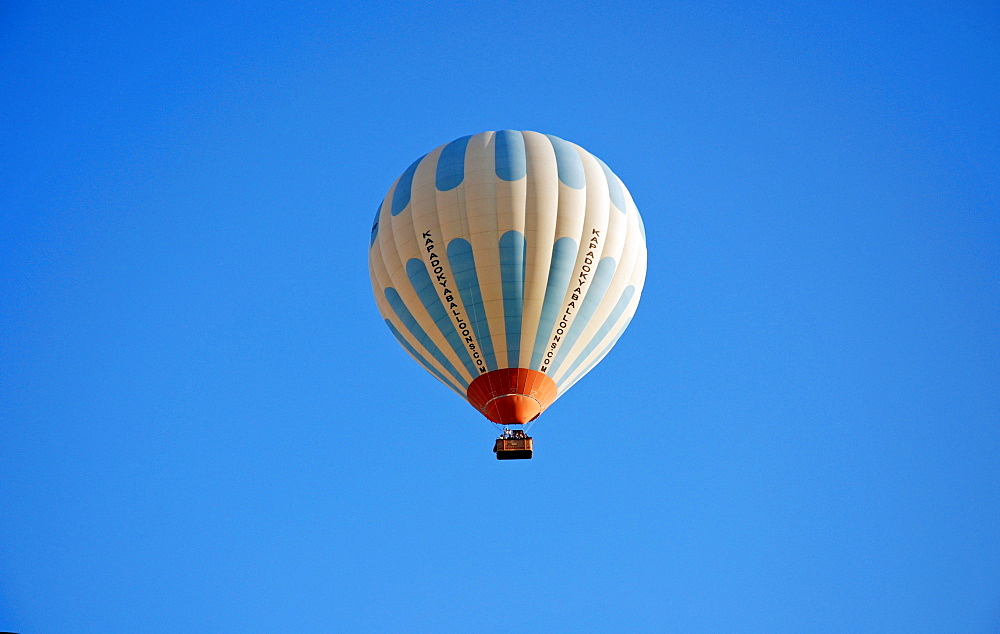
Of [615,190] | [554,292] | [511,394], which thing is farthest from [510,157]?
[511,394]

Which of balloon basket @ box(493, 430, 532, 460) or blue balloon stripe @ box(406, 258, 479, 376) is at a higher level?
blue balloon stripe @ box(406, 258, 479, 376)

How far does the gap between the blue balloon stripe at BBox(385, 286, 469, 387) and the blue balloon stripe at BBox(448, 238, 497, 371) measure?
88cm

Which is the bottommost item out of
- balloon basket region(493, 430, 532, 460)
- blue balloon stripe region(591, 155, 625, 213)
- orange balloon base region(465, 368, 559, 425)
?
balloon basket region(493, 430, 532, 460)

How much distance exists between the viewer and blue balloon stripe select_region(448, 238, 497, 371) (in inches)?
958

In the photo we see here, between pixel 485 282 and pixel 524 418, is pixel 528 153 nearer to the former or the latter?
pixel 485 282

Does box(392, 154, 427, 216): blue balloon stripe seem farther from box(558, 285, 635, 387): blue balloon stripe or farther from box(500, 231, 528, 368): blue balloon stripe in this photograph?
box(558, 285, 635, 387): blue balloon stripe

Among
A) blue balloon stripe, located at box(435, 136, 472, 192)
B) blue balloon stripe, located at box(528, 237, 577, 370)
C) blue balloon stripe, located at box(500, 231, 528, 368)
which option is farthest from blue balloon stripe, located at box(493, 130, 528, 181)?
blue balloon stripe, located at box(500, 231, 528, 368)

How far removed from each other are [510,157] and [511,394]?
4.87 m

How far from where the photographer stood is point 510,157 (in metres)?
25.2

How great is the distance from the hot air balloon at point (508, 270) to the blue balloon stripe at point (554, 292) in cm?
2

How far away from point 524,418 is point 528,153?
5.47 metres

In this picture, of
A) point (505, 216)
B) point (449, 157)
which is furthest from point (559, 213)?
point (449, 157)

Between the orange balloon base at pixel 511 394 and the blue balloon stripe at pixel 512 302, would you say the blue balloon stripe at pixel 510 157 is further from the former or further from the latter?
the orange balloon base at pixel 511 394

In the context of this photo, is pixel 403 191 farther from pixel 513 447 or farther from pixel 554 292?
pixel 513 447
